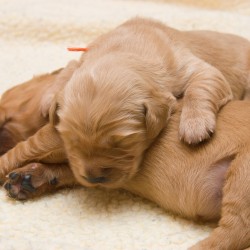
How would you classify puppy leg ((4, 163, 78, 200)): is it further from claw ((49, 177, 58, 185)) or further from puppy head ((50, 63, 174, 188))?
puppy head ((50, 63, 174, 188))

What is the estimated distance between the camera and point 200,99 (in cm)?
299

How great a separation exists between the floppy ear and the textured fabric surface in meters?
0.48

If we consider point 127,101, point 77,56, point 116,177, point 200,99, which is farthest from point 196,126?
point 77,56

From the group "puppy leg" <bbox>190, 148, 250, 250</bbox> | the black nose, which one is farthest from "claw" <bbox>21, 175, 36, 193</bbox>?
"puppy leg" <bbox>190, 148, 250, 250</bbox>

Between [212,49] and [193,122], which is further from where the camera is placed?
[212,49]

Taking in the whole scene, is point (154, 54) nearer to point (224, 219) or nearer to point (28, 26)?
point (224, 219)

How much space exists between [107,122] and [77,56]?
279 cm

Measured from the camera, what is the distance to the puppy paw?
3.15 meters

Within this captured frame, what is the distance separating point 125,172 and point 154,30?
3.66ft

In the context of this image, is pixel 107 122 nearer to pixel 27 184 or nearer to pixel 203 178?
pixel 203 178

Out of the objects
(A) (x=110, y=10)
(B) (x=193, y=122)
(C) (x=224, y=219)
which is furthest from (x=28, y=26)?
(C) (x=224, y=219)

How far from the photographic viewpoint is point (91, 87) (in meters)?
2.69

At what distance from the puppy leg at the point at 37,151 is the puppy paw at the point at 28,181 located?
0.20 ft

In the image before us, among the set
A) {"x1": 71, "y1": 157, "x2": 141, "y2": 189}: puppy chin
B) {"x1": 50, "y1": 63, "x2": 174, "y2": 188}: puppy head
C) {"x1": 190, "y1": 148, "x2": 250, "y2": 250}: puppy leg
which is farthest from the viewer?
{"x1": 71, "y1": 157, "x2": 141, "y2": 189}: puppy chin
